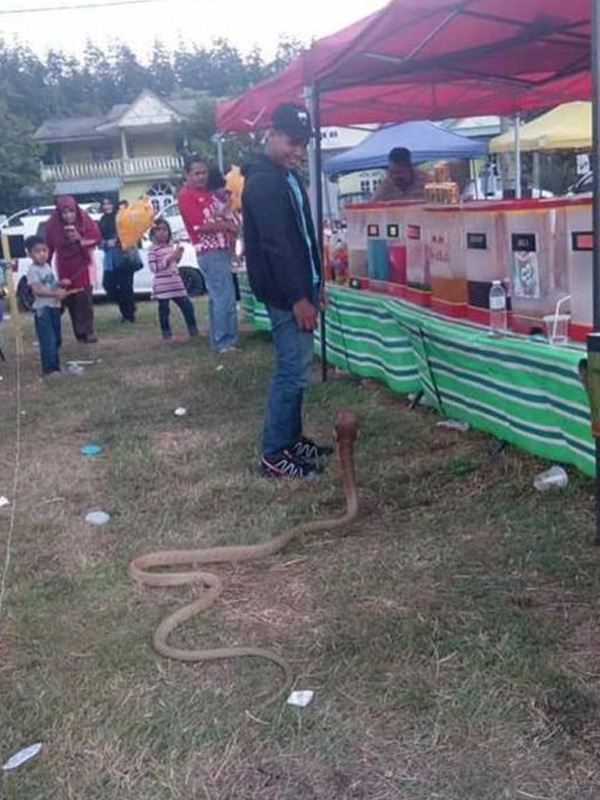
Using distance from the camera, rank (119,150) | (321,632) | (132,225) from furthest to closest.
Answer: (119,150) < (132,225) < (321,632)

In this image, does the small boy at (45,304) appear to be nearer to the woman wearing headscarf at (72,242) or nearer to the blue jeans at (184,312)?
the woman wearing headscarf at (72,242)

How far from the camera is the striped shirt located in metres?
11.7

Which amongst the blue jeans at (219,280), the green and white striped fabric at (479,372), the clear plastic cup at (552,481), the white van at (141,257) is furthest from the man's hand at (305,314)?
the white van at (141,257)

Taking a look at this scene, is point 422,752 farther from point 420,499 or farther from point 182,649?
point 420,499

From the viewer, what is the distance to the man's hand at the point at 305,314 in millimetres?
5625

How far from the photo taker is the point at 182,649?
386cm

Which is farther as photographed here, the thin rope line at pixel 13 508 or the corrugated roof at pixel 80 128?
the corrugated roof at pixel 80 128

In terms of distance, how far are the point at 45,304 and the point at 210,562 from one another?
5807 mm

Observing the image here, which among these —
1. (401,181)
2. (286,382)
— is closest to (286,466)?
(286,382)

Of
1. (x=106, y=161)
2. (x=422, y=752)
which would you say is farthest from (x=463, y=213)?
(x=106, y=161)

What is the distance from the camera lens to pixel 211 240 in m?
10.3

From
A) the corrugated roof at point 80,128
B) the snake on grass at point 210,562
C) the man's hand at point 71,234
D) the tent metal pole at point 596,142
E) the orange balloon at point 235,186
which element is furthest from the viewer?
the corrugated roof at point 80,128

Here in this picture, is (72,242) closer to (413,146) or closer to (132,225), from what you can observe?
(132,225)

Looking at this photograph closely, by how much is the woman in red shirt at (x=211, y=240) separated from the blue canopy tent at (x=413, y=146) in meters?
8.05
